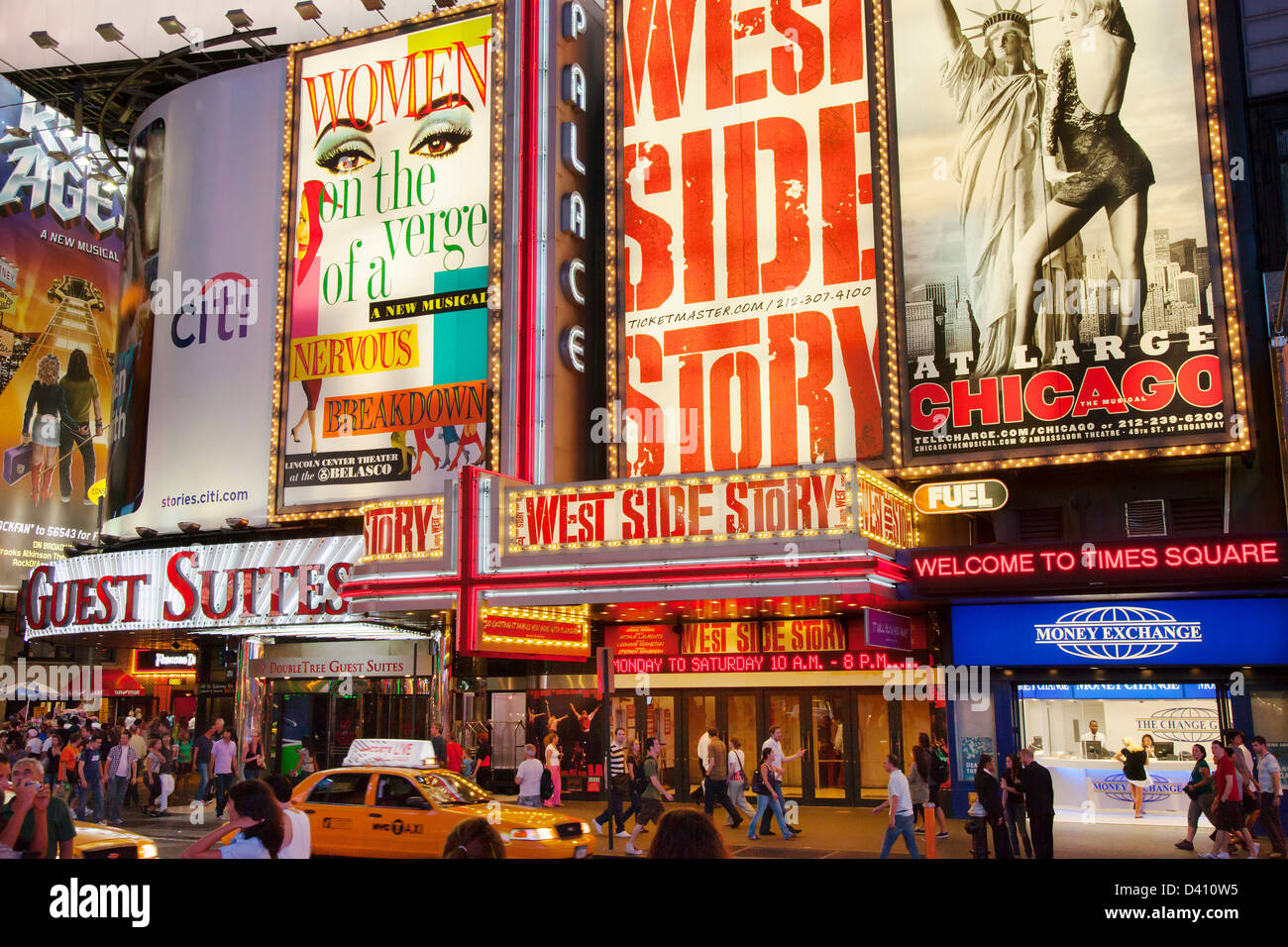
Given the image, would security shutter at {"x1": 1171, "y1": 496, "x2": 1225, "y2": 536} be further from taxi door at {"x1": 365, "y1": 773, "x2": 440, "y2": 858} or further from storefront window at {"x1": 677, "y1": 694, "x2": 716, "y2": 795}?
taxi door at {"x1": 365, "y1": 773, "x2": 440, "y2": 858}

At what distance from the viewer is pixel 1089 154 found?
23875 millimetres

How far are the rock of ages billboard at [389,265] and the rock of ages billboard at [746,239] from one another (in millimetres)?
3885

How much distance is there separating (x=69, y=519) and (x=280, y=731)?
23.8 meters

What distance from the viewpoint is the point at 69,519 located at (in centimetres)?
5012

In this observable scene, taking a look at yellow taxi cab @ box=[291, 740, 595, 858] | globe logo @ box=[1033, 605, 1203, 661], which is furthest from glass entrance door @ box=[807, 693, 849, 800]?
yellow taxi cab @ box=[291, 740, 595, 858]

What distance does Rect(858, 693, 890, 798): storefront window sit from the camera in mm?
26328

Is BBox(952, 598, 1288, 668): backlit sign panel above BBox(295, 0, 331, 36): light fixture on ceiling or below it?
below

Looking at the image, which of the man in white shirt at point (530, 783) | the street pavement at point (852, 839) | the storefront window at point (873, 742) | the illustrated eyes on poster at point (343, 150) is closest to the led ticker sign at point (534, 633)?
the man in white shirt at point (530, 783)

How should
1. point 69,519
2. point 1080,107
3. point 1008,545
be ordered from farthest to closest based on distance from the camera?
1. point 69,519
2. point 1080,107
3. point 1008,545

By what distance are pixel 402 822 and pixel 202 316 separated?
21643 mm

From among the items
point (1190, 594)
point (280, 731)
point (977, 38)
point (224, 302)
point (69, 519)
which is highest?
point (977, 38)

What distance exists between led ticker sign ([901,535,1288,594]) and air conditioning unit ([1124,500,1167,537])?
312cm
